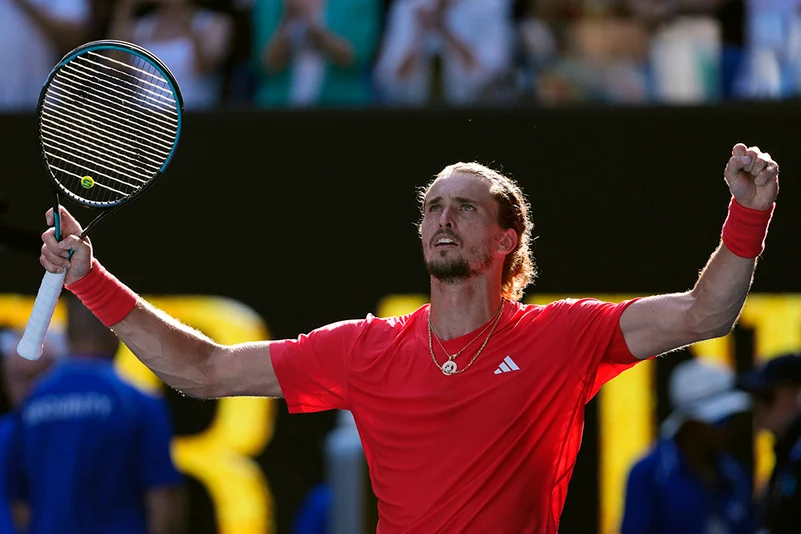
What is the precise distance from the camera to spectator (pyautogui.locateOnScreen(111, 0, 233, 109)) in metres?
8.12

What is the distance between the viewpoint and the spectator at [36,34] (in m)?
8.14

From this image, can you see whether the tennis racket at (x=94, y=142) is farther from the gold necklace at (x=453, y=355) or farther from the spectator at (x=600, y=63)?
the spectator at (x=600, y=63)

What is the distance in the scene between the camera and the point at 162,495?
6.96 metres

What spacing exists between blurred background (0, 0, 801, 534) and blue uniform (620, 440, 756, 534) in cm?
17

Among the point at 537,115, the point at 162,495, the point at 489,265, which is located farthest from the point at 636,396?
the point at 489,265

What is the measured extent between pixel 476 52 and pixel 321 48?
2.74 ft

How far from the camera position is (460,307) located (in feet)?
14.2

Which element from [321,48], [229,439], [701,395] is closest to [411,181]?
[321,48]

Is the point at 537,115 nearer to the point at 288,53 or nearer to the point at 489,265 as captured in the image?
the point at 288,53

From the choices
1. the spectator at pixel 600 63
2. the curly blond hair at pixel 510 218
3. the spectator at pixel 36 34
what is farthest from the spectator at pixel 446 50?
the curly blond hair at pixel 510 218

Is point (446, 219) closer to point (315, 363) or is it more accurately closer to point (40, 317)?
point (315, 363)

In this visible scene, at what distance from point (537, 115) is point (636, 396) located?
5.02 feet

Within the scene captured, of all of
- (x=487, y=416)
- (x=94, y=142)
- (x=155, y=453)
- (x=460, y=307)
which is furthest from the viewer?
(x=155, y=453)

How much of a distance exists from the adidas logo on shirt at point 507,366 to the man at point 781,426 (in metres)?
2.08
